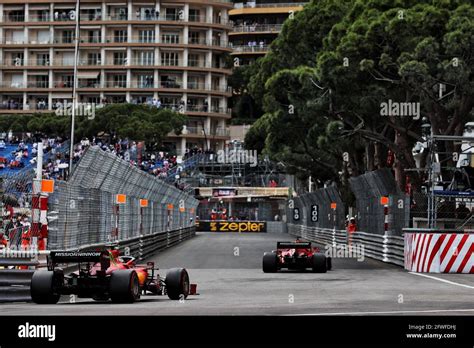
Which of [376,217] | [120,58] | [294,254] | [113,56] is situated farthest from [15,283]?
[113,56]

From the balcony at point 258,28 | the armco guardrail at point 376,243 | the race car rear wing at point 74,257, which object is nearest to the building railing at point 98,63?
the balcony at point 258,28

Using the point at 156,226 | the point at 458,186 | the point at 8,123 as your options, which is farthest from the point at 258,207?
the point at 458,186

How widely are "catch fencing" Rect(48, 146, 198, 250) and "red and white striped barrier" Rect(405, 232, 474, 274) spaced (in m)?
7.77

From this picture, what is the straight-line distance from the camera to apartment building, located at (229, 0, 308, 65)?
152 metres

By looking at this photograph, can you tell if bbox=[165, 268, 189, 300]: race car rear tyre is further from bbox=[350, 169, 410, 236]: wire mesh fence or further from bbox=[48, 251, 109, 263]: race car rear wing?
bbox=[350, 169, 410, 236]: wire mesh fence

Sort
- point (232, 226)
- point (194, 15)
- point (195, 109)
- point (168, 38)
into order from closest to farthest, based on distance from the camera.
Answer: point (232, 226)
point (168, 38)
point (195, 109)
point (194, 15)

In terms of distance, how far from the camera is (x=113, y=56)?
13562 cm

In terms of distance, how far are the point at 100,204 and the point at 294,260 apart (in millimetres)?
4986

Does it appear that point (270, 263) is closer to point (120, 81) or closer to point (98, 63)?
point (120, 81)

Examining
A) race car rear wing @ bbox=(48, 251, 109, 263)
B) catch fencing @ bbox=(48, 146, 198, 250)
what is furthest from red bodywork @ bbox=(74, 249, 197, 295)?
catch fencing @ bbox=(48, 146, 198, 250)

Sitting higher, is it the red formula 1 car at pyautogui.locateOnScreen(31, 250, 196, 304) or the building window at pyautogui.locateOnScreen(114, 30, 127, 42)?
the building window at pyautogui.locateOnScreen(114, 30, 127, 42)

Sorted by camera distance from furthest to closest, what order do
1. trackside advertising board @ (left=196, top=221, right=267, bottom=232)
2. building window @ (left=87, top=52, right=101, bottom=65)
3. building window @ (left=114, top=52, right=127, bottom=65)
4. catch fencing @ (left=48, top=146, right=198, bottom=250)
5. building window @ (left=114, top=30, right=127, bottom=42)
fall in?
1. building window @ (left=87, top=52, right=101, bottom=65)
2. building window @ (left=114, top=30, right=127, bottom=42)
3. building window @ (left=114, top=52, right=127, bottom=65)
4. trackside advertising board @ (left=196, top=221, right=267, bottom=232)
5. catch fencing @ (left=48, top=146, right=198, bottom=250)

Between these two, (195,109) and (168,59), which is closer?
(168,59)

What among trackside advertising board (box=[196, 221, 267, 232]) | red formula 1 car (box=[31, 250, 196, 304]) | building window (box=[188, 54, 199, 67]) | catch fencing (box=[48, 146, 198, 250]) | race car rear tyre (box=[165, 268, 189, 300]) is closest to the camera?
red formula 1 car (box=[31, 250, 196, 304])
